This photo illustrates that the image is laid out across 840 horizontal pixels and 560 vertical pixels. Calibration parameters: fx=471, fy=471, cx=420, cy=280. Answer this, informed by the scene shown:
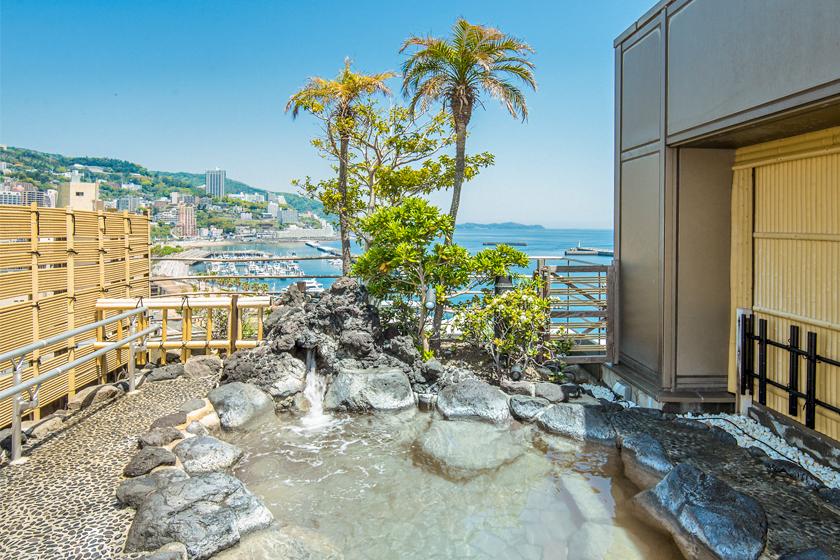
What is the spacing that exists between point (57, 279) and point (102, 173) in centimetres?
5485

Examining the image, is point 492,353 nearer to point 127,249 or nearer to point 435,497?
point 435,497

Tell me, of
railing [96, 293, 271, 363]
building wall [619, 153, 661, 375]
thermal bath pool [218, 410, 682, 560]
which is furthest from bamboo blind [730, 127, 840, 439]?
railing [96, 293, 271, 363]

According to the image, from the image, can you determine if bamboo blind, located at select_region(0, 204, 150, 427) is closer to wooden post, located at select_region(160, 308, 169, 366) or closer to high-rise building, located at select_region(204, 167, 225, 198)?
wooden post, located at select_region(160, 308, 169, 366)

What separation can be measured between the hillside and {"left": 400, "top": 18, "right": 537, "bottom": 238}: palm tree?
28.5 meters

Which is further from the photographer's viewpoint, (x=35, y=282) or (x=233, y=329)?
(x=233, y=329)

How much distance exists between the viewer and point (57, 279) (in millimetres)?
5422

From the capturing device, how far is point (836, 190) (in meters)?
4.11

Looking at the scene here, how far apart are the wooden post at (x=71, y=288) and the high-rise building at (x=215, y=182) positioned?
2002 inches

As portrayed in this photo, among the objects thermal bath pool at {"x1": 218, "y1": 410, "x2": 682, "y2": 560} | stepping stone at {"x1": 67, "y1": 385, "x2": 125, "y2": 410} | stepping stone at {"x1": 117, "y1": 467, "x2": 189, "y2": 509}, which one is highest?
stepping stone at {"x1": 67, "y1": 385, "x2": 125, "y2": 410}

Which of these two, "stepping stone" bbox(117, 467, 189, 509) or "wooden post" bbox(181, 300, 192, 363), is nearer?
"stepping stone" bbox(117, 467, 189, 509)

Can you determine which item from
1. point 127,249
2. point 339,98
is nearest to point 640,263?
point 339,98

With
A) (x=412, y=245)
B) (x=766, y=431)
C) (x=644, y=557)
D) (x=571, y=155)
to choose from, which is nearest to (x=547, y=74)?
(x=412, y=245)

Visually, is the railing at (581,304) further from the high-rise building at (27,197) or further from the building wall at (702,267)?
→ the high-rise building at (27,197)

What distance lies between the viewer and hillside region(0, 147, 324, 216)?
38966 millimetres
